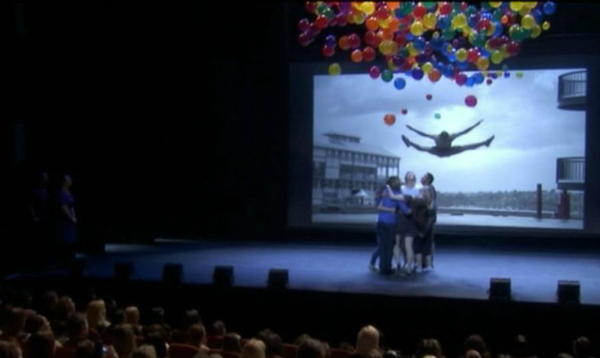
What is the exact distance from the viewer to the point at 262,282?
23.4ft

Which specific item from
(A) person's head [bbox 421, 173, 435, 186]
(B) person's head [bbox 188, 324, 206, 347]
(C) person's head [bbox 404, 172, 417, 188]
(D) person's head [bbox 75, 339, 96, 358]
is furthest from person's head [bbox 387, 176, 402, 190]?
(D) person's head [bbox 75, 339, 96, 358]

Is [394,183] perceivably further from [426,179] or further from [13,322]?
[13,322]

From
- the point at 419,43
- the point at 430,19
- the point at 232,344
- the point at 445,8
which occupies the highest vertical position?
the point at 445,8

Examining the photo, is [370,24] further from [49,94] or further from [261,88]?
[49,94]

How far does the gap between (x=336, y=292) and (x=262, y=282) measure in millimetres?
907

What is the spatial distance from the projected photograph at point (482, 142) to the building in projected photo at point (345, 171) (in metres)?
0.02

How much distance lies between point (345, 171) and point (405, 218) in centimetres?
349

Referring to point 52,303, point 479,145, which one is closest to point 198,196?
point 479,145

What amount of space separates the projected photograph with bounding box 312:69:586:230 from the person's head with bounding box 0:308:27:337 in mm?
6727

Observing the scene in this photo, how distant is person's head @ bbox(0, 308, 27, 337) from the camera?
4316 millimetres

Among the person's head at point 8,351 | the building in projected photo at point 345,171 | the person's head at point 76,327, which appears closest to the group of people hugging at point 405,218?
the building in projected photo at point 345,171

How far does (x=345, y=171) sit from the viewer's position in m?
10.9

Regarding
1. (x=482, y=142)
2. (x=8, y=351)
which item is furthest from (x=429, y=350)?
(x=482, y=142)

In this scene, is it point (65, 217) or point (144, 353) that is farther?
point (65, 217)
